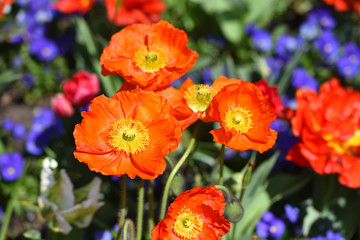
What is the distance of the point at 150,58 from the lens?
115cm

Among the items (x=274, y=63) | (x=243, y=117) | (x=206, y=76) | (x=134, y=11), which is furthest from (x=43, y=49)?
(x=243, y=117)

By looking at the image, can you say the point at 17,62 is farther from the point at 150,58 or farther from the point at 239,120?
the point at 239,120

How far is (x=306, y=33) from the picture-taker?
2666 millimetres

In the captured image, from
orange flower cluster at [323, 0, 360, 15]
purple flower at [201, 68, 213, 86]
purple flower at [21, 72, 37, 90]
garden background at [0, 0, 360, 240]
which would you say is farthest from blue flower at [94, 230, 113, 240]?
orange flower cluster at [323, 0, 360, 15]

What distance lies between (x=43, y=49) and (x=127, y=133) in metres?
1.67

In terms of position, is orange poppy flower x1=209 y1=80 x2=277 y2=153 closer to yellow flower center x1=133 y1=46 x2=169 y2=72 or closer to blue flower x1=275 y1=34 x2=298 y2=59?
yellow flower center x1=133 y1=46 x2=169 y2=72

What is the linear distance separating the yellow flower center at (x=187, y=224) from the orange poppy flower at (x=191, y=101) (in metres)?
0.20

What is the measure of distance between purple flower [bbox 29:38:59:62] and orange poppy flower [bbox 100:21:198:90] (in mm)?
1435

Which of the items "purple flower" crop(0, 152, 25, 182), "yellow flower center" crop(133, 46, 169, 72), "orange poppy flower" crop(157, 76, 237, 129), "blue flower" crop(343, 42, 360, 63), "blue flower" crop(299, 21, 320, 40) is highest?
"yellow flower center" crop(133, 46, 169, 72)

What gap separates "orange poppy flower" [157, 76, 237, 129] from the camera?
3.50 ft

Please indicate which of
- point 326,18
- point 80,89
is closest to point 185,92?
point 80,89

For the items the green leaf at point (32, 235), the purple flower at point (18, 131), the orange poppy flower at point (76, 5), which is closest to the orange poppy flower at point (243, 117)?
the green leaf at point (32, 235)

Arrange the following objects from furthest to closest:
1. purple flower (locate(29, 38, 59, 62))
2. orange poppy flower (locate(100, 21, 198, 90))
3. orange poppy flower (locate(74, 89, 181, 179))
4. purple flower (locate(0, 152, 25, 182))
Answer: purple flower (locate(29, 38, 59, 62)), purple flower (locate(0, 152, 25, 182)), orange poppy flower (locate(100, 21, 198, 90)), orange poppy flower (locate(74, 89, 181, 179))

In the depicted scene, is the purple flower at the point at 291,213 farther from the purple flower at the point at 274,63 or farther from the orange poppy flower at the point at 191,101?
the purple flower at the point at 274,63
